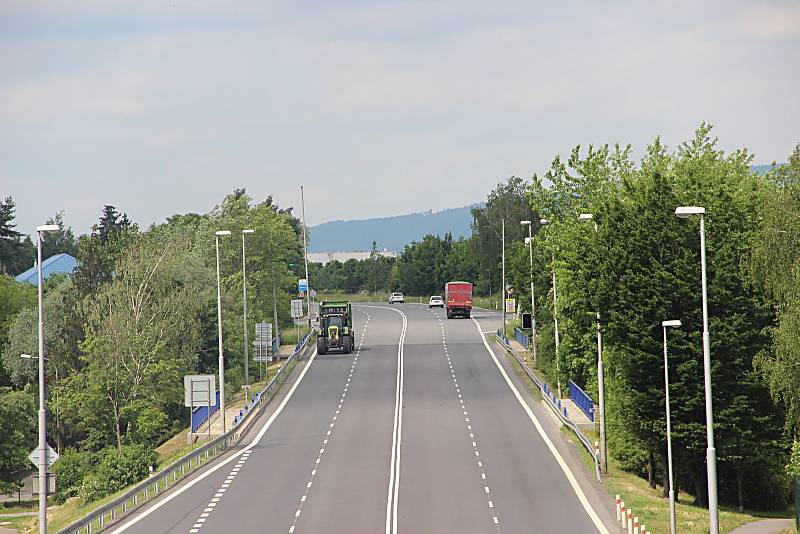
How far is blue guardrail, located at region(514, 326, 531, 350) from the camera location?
80.4 meters

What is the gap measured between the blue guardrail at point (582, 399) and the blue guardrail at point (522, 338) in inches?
813

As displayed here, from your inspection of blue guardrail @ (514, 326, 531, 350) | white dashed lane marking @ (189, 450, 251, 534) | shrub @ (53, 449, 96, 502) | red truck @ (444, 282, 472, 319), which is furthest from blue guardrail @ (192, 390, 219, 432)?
red truck @ (444, 282, 472, 319)

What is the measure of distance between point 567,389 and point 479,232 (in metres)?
87.5

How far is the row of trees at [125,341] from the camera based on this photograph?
64312 millimetres

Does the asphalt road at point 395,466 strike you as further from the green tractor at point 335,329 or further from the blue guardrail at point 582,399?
the green tractor at point 335,329

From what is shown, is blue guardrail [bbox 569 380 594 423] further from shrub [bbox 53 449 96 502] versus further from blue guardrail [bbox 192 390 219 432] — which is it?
shrub [bbox 53 449 96 502]

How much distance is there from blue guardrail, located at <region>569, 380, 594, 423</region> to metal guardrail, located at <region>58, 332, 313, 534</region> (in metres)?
15.4

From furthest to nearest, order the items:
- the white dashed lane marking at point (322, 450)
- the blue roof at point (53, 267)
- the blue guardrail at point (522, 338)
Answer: the blue roof at point (53, 267), the blue guardrail at point (522, 338), the white dashed lane marking at point (322, 450)

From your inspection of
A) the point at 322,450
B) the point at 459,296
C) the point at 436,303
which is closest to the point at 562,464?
the point at 322,450

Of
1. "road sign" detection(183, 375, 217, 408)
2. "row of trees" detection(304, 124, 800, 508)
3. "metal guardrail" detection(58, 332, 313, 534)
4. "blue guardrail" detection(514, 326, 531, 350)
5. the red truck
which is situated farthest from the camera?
the red truck

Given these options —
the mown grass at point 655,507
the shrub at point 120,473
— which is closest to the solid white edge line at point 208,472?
the shrub at point 120,473

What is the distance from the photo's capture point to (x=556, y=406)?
5466 centimetres

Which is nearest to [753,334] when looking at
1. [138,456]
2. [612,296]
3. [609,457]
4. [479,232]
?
[612,296]

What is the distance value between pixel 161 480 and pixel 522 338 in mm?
46673
